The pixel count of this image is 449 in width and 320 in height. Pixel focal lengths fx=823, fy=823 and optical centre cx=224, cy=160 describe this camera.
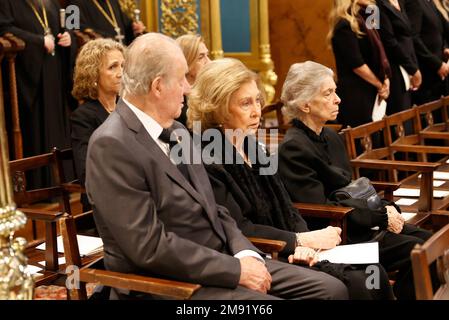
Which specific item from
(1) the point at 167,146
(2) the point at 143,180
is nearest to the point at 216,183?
(1) the point at 167,146

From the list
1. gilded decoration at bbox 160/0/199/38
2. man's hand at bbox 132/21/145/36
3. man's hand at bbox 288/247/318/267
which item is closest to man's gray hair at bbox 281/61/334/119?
man's hand at bbox 288/247/318/267

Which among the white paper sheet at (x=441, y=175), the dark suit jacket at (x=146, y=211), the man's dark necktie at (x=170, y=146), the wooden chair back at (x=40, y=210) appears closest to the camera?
the dark suit jacket at (x=146, y=211)

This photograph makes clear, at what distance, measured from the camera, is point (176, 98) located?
314cm

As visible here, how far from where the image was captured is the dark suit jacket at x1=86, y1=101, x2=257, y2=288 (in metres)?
2.89

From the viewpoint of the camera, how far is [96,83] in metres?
4.72

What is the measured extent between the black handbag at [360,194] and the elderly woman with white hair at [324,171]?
0.02 meters

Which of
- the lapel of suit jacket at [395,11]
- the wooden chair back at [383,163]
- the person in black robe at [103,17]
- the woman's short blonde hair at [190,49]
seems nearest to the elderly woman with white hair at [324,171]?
the wooden chair back at [383,163]

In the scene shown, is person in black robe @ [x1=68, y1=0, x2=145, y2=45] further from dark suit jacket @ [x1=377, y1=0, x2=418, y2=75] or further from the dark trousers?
the dark trousers

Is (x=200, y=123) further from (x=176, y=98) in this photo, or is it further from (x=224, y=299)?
(x=224, y=299)

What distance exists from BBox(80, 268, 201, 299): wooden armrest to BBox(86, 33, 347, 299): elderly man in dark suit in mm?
71

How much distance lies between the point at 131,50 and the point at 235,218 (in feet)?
3.03

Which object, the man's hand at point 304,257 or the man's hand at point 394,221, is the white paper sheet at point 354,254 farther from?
the man's hand at point 394,221

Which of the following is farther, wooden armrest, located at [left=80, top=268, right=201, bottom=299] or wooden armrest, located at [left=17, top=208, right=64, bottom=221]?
wooden armrest, located at [left=17, top=208, right=64, bottom=221]

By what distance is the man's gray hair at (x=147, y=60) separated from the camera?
10.1ft
